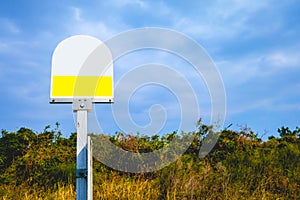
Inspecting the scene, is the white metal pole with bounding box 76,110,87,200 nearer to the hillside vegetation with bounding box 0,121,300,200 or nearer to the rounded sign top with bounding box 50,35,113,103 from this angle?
the rounded sign top with bounding box 50,35,113,103

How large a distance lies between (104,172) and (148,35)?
3.33 metres

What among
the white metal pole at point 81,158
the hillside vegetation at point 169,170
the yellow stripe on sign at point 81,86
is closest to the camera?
the white metal pole at point 81,158

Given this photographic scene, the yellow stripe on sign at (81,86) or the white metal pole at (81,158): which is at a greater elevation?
the yellow stripe on sign at (81,86)

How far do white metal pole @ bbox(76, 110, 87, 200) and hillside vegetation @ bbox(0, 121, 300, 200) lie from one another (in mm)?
2245

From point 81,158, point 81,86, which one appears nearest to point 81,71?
point 81,86

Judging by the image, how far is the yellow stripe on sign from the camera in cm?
376

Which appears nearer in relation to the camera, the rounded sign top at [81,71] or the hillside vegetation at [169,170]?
the rounded sign top at [81,71]

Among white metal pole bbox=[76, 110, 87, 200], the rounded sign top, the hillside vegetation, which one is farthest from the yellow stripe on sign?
the hillside vegetation

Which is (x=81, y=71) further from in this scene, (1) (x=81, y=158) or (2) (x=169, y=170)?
(2) (x=169, y=170)

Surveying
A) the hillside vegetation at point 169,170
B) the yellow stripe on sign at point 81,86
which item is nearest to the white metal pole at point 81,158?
the yellow stripe on sign at point 81,86

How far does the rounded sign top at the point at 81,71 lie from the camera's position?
3760 millimetres

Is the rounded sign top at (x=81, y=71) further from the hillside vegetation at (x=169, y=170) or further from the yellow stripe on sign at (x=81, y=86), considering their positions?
the hillside vegetation at (x=169, y=170)

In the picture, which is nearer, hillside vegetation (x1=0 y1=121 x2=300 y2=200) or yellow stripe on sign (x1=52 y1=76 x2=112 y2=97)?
yellow stripe on sign (x1=52 y1=76 x2=112 y2=97)

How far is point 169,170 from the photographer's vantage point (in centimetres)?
623
